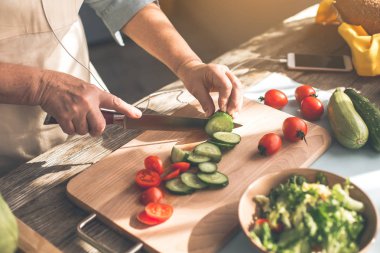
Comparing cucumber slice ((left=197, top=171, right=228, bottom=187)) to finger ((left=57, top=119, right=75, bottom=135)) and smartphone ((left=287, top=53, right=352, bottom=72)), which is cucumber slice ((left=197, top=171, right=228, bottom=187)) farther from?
smartphone ((left=287, top=53, right=352, bottom=72))

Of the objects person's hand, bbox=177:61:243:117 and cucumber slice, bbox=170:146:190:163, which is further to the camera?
person's hand, bbox=177:61:243:117

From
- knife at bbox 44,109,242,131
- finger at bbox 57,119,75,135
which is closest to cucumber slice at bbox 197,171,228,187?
knife at bbox 44,109,242,131

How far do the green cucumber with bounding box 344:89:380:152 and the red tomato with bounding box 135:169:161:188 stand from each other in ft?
2.14

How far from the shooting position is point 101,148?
1565 mm

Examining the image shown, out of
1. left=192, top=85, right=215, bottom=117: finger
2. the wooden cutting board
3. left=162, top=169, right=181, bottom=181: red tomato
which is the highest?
left=192, top=85, right=215, bottom=117: finger

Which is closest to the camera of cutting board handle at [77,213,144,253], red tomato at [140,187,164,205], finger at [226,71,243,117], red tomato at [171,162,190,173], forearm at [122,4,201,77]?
cutting board handle at [77,213,144,253]

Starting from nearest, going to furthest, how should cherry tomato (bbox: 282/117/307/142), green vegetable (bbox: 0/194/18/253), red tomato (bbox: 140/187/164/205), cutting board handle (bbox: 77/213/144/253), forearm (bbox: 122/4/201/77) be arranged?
green vegetable (bbox: 0/194/18/253) < cutting board handle (bbox: 77/213/144/253) < red tomato (bbox: 140/187/164/205) < cherry tomato (bbox: 282/117/307/142) < forearm (bbox: 122/4/201/77)

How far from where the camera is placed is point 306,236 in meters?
1.04

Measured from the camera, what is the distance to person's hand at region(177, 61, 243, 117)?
1594 mm

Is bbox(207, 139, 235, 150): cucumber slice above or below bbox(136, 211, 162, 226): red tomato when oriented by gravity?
above

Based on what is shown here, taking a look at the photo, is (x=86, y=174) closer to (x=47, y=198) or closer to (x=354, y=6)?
(x=47, y=198)

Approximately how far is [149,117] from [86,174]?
27cm

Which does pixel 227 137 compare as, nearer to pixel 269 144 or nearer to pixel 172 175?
pixel 269 144

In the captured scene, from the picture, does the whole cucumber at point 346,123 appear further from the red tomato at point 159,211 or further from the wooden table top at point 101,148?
the red tomato at point 159,211
